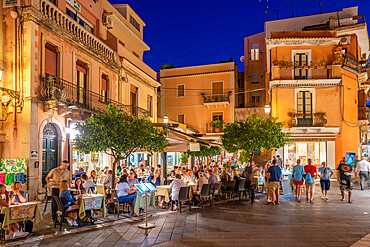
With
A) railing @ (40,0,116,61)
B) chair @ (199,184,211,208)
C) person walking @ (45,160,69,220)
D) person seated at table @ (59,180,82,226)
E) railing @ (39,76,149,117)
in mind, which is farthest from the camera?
railing @ (40,0,116,61)

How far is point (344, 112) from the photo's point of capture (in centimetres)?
2416

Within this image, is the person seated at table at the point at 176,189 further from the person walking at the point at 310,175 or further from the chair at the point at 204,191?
the person walking at the point at 310,175

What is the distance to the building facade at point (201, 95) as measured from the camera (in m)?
31.0

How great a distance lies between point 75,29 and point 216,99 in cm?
Answer: 1843

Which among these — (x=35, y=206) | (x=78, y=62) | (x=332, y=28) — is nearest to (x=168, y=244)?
(x=35, y=206)

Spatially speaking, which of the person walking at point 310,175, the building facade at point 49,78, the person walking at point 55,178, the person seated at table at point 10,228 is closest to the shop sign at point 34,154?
the building facade at point 49,78

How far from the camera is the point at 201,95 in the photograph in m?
31.8

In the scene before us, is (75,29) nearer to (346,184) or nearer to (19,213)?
(19,213)

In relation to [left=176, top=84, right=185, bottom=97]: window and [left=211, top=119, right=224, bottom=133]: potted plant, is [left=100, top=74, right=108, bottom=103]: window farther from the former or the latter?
[left=176, top=84, right=185, bottom=97]: window

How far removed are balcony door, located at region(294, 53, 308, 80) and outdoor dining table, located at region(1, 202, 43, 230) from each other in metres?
20.6

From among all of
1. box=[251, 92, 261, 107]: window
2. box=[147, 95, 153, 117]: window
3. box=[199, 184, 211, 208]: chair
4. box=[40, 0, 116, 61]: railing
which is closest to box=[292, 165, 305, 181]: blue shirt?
box=[199, 184, 211, 208]: chair

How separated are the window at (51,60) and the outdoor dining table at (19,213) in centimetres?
695

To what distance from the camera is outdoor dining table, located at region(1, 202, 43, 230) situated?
7.16m

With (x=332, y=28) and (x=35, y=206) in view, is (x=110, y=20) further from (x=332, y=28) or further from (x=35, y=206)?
(x=332, y=28)
